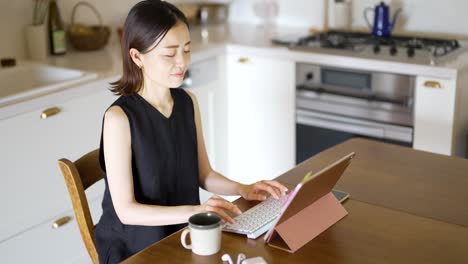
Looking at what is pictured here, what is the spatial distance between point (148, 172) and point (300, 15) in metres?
2.25

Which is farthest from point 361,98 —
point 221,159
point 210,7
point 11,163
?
point 11,163

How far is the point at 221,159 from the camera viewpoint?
3.69m

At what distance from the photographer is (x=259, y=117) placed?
3.57 meters

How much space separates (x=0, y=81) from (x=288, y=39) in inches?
54.4

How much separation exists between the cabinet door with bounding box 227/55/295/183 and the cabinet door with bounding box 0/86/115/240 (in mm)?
886

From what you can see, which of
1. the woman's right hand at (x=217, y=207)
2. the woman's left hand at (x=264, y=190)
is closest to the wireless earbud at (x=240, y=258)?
the woman's right hand at (x=217, y=207)

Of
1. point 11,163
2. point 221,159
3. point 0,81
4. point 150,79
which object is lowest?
point 221,159

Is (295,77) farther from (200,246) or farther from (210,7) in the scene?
(200,246)

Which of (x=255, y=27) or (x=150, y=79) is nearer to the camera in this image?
(x=150, y=79)

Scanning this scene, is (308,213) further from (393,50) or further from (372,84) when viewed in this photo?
(393,50)

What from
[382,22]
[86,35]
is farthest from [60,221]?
[382,22]

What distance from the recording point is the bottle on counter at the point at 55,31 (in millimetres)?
3305

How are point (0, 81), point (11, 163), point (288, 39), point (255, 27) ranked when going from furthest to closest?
point (255, 27), point (288, 39), point (0, 81), point (11, 163)

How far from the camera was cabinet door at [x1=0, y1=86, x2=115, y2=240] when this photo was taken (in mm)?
2576
